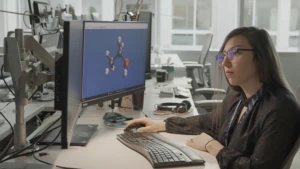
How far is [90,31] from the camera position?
5.73 ft

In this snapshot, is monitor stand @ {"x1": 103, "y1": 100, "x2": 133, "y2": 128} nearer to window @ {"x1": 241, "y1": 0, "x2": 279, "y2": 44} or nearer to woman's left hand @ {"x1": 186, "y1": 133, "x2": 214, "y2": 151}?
woman's left hand @ {"x1": 186, "y1": 133, "x2": 214, "y2": 151}

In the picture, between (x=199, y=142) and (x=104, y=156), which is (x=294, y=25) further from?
(x=104, y=156)

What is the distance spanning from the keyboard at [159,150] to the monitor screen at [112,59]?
260 mm

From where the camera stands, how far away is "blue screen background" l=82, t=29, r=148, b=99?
69.7 inches

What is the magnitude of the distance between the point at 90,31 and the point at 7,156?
0.61m

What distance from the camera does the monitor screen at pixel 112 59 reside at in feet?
5.82

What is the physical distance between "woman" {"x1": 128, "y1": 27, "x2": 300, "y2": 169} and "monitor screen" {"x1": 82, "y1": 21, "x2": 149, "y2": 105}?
0.29 metres

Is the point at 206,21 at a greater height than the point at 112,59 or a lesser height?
greater

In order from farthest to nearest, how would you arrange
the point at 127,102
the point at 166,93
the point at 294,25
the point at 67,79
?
1. the point at 294,25
2. the point at 166,93
3. the point at 127,102
4. the point at 67,79

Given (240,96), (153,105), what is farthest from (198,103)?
(240,96)

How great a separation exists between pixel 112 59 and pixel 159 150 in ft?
1.95

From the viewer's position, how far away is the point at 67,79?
4.50 ft

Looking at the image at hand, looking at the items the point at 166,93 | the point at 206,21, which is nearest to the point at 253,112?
the point at 166,93

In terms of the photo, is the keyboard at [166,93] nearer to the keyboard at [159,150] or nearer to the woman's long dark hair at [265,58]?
the keyboard at [159,150]
